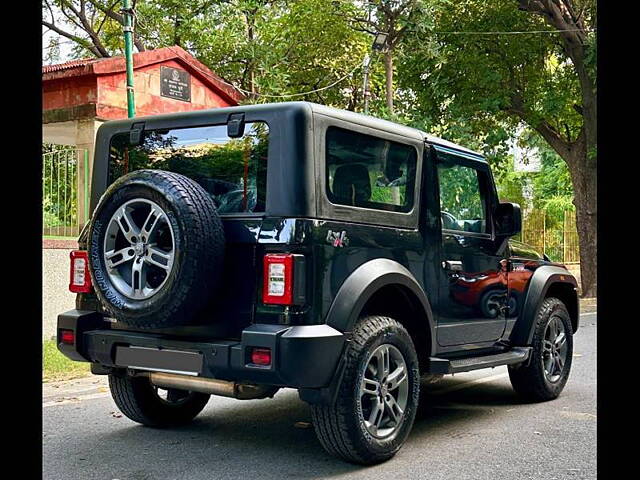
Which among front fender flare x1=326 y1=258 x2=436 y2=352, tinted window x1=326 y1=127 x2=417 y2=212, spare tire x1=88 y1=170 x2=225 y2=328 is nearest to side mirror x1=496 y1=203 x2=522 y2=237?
tinted window x1=326 y1=127 x2=417 y2=212

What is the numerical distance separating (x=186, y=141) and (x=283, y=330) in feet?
4.86

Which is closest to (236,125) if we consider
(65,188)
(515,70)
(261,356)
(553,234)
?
(261,356)

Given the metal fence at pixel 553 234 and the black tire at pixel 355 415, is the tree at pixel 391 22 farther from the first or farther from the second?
the black tire at pixel 355 415

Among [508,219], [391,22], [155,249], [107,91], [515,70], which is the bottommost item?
[155,249]

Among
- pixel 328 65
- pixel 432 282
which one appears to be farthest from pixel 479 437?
pixel 328 65

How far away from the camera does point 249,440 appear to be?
5230 mm

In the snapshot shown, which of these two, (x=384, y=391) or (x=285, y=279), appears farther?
(x=384, y=391)

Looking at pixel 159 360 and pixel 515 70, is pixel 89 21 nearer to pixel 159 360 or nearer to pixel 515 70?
pixel 515 70

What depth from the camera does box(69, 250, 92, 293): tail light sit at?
16.5 feet

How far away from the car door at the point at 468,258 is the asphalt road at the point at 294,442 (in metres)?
0.68

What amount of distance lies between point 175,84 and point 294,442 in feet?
30.2

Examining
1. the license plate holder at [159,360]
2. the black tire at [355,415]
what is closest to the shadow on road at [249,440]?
the black tire at [355,415]

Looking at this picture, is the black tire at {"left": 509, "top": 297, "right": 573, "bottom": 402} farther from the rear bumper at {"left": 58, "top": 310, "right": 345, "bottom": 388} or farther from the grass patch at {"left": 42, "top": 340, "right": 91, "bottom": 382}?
the grass patch at {"left": 42, "top": 340, "right": 91, "bottom": 382}
